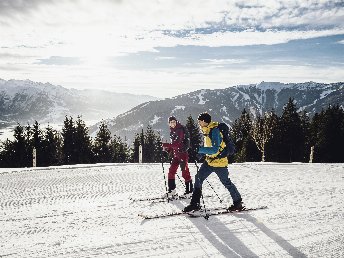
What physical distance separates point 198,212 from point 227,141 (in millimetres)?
1635

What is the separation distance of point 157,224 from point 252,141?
1586 inches

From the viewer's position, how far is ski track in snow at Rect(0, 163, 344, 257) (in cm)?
463

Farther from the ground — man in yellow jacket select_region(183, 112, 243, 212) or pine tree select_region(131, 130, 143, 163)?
man in yellow jacket select_region(183, 112, 243, 212)

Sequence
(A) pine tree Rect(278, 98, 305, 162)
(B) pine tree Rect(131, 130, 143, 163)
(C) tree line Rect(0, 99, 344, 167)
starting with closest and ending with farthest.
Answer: (C) tree line Rect(0, 99, 344, 167) < (A) pine tree Rect(278, 98, 305, 162) < (B) pine tree Rect(131, 130, 143, 163)

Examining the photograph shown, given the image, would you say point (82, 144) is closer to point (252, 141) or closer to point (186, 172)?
point (252, 141)

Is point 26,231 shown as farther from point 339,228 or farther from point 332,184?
point 332,184

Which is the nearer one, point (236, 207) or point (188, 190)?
point (236, 207)

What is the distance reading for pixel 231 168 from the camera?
14.6 metres

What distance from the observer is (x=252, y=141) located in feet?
145

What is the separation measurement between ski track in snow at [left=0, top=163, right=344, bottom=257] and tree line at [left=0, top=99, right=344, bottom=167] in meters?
31.4

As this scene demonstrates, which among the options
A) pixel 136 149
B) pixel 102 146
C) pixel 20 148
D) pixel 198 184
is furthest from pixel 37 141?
Result: pixel 198 184

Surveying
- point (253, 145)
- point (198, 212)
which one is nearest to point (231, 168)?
point (198, 212)

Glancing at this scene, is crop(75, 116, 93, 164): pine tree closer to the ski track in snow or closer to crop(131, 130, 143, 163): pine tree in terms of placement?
crop(131, 130, 143, 163): pine tree

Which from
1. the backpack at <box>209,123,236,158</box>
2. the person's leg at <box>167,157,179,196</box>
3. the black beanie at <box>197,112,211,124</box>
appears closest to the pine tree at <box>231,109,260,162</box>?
the person's leg at <box>167,157,179,196</box>
